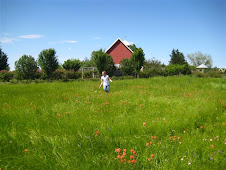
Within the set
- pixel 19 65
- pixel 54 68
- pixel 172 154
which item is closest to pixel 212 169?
pixel 172 154

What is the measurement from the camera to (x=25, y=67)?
1009 inches

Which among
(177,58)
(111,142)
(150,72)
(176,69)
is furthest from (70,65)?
(111,142)

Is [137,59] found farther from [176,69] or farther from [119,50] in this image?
[119,50]

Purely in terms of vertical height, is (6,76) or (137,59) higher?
(137,59)

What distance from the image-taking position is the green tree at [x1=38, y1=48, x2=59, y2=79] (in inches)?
1009

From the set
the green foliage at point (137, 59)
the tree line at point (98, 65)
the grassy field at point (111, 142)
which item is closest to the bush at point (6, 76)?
the tree line at point (98, 65)

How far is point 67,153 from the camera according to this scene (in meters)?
3.57

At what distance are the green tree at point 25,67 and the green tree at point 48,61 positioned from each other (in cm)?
127

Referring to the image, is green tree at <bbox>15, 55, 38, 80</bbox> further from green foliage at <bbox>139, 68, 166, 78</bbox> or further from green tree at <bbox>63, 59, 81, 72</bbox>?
green foliage at <bbox>139, 68, 166, 78</bbox>

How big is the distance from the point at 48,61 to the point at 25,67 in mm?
3150

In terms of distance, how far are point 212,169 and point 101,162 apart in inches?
76.3

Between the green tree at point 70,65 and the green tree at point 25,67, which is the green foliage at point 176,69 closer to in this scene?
the green tree at point 70,65

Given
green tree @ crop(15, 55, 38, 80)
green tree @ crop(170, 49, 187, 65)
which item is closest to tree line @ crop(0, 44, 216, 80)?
green tree @ crop(15, 55, 38, 80)

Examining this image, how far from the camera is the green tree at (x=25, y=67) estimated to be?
84.4ft
